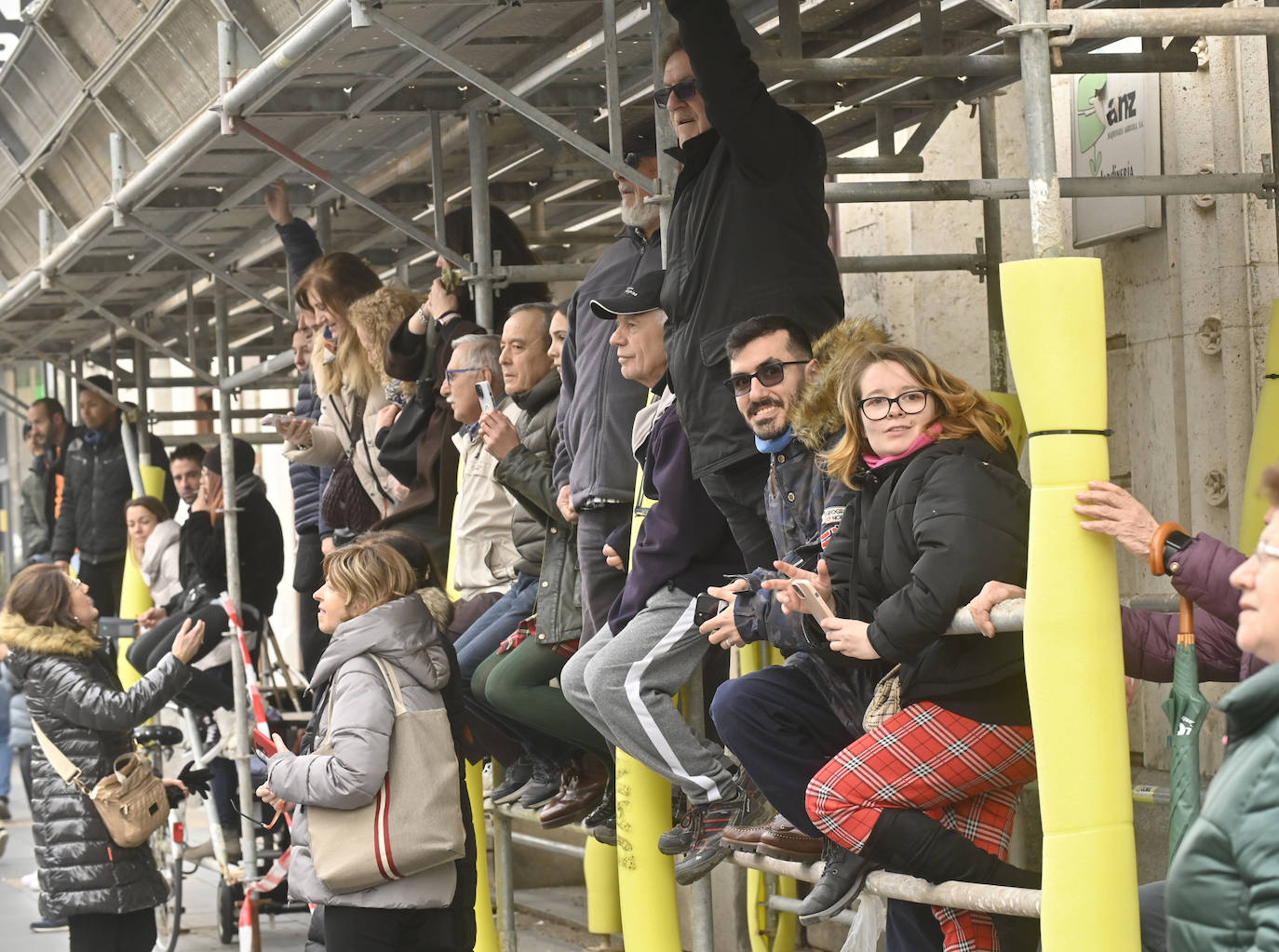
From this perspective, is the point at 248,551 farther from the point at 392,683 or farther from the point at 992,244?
the point at 392,683

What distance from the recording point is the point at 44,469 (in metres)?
14.8

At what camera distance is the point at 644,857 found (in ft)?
18.2

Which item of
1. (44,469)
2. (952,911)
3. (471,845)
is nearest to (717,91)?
(952,911)

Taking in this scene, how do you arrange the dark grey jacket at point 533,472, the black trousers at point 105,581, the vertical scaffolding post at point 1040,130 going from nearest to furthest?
the vertical scaffolding post at point 1040,130 → the dark grey jacket at point 533,472 → the black trousers at point 105,581

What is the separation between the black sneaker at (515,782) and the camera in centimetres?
677

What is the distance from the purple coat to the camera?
10.6ft

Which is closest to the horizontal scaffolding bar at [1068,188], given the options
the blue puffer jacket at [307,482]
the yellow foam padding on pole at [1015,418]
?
the yellow foam padding on pole at [1015,418]

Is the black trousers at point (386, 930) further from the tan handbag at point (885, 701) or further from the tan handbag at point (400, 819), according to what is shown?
the tan handbag at point (885, 701)

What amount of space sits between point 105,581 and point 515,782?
745 centimetres

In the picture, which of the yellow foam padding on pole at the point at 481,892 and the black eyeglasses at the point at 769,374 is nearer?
the black eyeglasses at the point at 769,374

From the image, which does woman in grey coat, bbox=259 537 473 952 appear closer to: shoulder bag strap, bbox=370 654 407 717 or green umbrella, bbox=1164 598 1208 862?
shoulder bag strap, bbox=370 654 407 717

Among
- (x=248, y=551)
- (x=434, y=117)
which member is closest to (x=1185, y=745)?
(x=434, y=117)

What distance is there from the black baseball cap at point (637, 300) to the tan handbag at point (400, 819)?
1231 mm

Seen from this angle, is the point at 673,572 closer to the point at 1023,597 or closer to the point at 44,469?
the point at 1023,597
